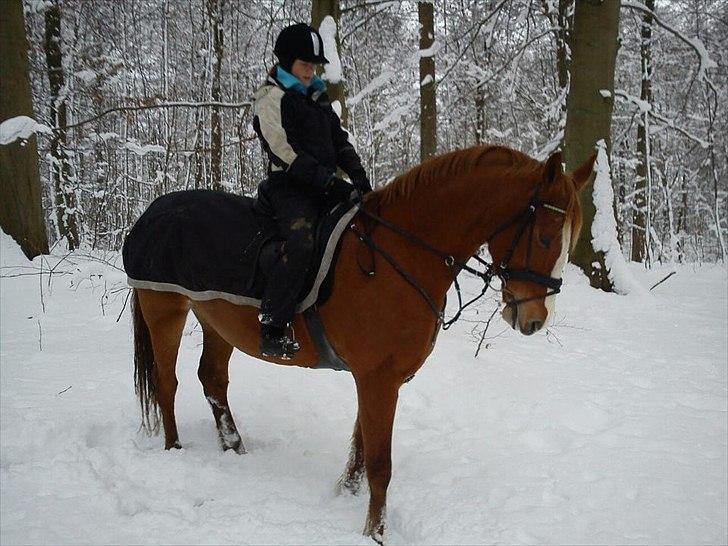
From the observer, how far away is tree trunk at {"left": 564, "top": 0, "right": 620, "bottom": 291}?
24.4 feet

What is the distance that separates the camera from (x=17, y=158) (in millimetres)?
8117

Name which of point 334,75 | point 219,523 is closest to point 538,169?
point 219,523

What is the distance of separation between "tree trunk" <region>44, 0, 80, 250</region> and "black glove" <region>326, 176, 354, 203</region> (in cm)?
1036

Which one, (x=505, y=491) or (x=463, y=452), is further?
(x=463, y=452)

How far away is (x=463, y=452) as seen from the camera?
11.1 feet

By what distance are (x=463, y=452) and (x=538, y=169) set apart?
81.4 inches

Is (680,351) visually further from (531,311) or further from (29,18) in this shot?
(29,18)

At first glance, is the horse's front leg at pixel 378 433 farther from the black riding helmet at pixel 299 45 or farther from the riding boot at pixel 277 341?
the black riding helmet at pixel 299 45

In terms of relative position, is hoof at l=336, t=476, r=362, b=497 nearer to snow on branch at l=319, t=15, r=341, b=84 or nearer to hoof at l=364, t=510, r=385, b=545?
hoof at l=364, t=510, r=385, b=545

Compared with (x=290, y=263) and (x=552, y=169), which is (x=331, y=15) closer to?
(x=290, y=263)

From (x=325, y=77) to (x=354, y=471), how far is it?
5.26 m

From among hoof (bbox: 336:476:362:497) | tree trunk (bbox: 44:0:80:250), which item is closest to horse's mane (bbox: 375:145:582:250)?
hoof (bbox: 336:476:362:497)

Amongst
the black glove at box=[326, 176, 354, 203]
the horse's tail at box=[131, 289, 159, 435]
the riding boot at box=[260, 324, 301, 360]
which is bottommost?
the horse's tail at box=[131, 289, 159, 435]

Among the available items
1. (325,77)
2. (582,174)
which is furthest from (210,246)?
(325,77)
